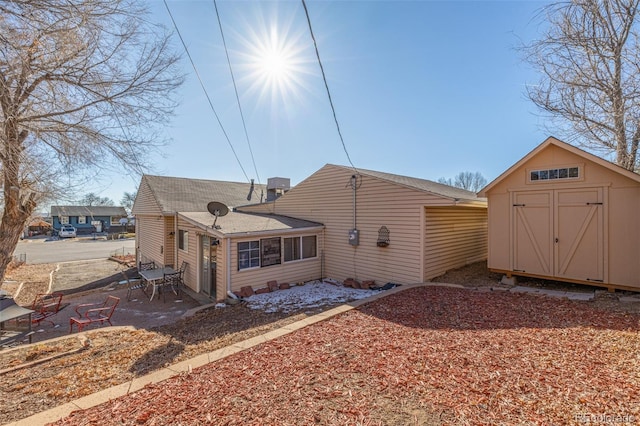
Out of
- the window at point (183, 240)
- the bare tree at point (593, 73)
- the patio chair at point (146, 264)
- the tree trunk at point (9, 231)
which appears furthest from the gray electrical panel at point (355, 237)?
the patio chair at point (146, 264)

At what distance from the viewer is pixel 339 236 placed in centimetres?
1083

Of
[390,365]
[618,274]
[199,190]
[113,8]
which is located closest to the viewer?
[390,365]

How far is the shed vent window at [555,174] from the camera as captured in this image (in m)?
7.34

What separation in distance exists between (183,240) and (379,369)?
10.2 meters

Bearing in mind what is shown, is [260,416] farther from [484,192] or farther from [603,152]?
[603,152]

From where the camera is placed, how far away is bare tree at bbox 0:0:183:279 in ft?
14.5

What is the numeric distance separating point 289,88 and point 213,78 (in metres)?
1.96

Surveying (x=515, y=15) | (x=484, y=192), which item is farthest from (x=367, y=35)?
(x=484, y=192)

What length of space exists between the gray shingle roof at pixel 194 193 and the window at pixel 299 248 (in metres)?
6.26

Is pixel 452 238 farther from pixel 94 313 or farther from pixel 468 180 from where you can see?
pixel 468 180

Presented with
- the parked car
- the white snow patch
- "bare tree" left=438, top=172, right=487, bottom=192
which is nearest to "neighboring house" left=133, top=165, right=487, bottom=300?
the white snow patch

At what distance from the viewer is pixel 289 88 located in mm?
7594

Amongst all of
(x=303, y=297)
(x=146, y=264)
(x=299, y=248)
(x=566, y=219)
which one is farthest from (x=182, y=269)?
(x=566, y=219)

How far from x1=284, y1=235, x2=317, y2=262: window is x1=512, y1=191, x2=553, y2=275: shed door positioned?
6.37 metres
